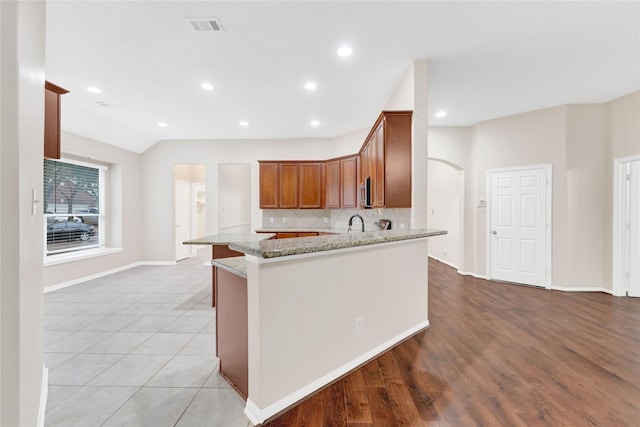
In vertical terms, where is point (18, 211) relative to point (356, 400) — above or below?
above

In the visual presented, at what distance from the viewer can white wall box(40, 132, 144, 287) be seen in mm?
4789

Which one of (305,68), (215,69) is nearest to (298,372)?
(305,68)

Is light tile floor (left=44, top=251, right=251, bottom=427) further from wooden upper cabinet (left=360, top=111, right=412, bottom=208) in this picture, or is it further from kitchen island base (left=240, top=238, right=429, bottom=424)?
wooden upper cabinet (left=360, top=111, right=412, bottom=208)

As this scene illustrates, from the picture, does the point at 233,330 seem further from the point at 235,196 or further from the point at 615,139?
the point at 235,196

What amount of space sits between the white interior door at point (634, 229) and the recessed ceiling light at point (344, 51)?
4.37 metres

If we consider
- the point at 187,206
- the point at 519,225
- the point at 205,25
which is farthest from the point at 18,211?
the point at 187,206

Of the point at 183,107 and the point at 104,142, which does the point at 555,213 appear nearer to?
→ the point at 183,107

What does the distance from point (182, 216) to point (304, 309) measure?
21.4 ft

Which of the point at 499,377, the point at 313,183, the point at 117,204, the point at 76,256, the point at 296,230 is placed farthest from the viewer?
the point at 313,183

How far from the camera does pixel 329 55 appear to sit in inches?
111

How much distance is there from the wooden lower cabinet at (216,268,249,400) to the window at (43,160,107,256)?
4.11 m

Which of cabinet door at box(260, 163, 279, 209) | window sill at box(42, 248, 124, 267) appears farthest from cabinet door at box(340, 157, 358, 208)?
window sill at box(42, 248, 124, 267)

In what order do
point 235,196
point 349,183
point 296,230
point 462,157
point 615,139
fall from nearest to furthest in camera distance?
point 615,139 → point 462,157 → point 349,183 → point 296,230 → point 235,196

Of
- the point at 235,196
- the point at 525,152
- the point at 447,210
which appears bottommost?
the point at 447,210
